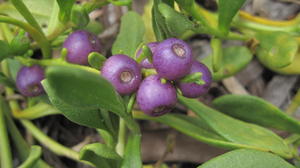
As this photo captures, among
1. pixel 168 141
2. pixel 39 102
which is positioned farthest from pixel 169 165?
pixel 39 102

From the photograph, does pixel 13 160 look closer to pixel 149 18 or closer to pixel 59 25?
pixel 59 25

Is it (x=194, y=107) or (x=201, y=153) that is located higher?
(x=194, y=107)

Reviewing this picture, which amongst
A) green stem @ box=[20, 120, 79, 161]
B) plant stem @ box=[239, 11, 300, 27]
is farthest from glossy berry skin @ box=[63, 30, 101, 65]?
plant stem @ box=[239, 11, 300, 27]

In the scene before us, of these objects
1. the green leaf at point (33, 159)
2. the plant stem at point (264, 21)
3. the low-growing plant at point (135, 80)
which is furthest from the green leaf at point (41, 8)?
the plant stem at point (264, 21)

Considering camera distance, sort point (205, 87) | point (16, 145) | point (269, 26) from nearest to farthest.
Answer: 1. point (205, 87)
2. point (16, 145)
3. point (269, 26)

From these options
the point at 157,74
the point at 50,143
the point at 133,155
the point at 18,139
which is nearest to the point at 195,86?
the point at 157,74

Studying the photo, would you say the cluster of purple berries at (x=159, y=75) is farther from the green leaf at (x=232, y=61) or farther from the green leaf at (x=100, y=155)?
the green leaf at (x=232, y=61)
